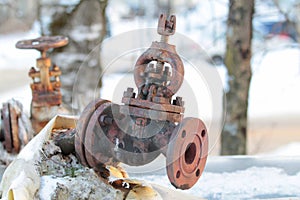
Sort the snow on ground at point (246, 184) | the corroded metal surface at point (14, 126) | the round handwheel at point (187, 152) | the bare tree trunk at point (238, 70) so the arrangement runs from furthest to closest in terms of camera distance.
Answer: the bare tree trunk at point (238, 70), the corroded metal surface at point (14, 126), the snow on ground at point (246, 184), the round handwheel at point (187, 152)

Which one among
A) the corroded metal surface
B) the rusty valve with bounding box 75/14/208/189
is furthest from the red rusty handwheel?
the corroded metal surface

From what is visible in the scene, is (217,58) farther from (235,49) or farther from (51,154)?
(51,154)

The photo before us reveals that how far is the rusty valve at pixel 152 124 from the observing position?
1151mm

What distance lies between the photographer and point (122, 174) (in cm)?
145

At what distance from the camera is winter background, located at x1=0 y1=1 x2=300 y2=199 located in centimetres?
160

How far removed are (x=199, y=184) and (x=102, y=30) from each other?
2.40 metres

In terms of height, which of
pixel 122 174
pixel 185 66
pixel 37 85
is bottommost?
pixel 122 174

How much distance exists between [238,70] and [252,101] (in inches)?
121

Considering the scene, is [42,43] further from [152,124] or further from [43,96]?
[152,124]

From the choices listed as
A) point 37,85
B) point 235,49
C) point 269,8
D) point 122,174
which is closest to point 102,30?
point 235,49

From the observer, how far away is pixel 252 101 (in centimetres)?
652

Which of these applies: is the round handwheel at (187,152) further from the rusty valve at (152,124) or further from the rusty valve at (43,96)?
the rusty valve at (43,96)

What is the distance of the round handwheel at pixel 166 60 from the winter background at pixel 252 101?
0.20ft

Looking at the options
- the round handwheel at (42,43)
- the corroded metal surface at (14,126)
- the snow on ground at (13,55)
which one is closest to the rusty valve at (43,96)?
the round handwheel at (42,43)
